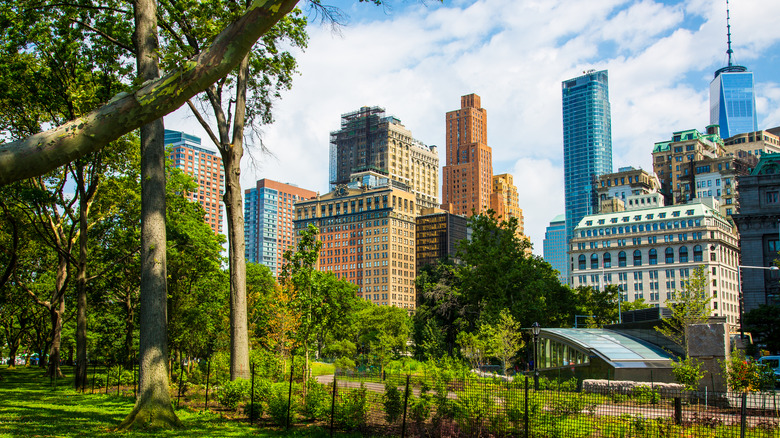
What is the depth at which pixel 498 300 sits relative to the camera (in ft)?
157

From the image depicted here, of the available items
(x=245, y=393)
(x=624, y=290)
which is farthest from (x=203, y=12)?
(x=624, y=290)

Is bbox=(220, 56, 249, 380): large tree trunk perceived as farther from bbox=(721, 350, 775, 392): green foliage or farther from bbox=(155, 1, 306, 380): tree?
A: bbox=(721, 350, 775, 392): green foliage

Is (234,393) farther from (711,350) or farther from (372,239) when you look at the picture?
(372,239)

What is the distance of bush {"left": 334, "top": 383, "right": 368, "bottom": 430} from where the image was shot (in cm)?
1497

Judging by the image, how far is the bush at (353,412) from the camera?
15.0 m

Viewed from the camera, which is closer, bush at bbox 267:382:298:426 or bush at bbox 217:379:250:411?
bush at bbox 267:382:298:426

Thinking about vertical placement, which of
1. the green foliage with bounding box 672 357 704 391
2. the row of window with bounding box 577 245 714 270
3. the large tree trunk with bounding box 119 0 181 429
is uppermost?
the row of window with bounding box 577 245 714 270

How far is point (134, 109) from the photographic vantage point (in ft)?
23.2

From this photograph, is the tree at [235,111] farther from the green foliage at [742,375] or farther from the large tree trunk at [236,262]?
the green foliage at [742,375]

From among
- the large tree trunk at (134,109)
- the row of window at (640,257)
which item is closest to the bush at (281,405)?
the large tree trunk at (134,109)

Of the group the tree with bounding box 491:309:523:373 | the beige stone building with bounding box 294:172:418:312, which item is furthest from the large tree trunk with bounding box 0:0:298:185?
the beige stone building with bounding box 294:172:418:312

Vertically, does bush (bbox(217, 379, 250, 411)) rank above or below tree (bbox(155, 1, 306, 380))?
below

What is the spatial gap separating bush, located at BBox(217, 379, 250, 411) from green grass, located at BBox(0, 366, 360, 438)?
0.63 m

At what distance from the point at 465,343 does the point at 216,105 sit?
114 ft
